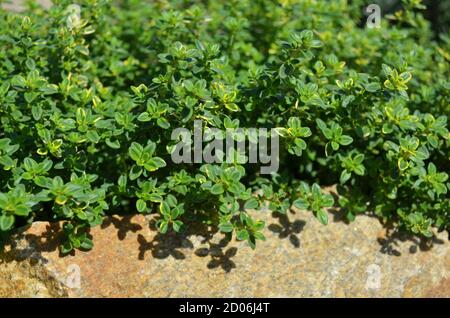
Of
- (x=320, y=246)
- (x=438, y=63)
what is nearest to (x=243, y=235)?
(x=320, y=246)

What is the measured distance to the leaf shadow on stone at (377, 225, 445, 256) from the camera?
2764mm

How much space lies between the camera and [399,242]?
2.79 metres

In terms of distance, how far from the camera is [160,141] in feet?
8.36

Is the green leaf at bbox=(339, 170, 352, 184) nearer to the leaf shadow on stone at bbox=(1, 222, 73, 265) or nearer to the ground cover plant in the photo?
the ground cover plant

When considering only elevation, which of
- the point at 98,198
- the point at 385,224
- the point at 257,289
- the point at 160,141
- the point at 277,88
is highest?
the point at 277,88

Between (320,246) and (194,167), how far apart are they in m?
0.65

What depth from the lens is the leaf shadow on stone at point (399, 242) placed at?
276 centimetres

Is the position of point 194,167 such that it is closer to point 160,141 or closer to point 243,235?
point 160,141
